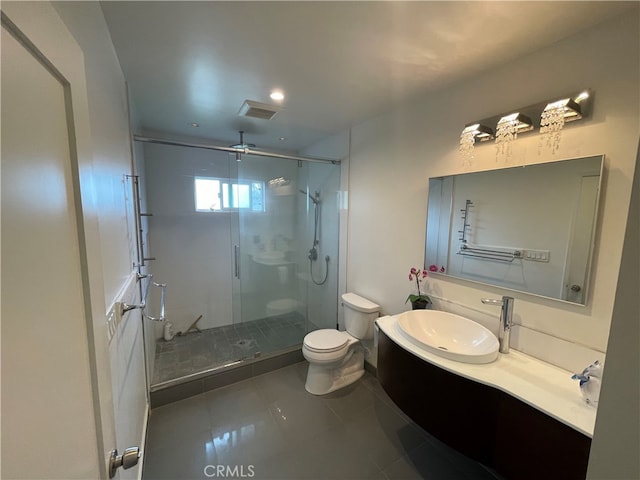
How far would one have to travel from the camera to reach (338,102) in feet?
6.89

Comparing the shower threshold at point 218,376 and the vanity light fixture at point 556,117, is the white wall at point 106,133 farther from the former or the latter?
the vanity light fixture at point 556,117

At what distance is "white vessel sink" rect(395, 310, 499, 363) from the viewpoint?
4.69 feet

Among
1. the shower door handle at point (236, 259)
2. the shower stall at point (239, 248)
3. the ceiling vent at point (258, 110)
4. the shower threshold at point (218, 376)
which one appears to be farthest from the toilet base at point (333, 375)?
the ceiling vent at point (258, 110)

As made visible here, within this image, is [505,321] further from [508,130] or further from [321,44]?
[321,44]

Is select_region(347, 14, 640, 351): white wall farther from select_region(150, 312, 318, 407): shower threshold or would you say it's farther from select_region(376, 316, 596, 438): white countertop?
select_region(150, 312, 318, 407): shower threshold

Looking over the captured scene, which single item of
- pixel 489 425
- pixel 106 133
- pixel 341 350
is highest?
pixel 106 133

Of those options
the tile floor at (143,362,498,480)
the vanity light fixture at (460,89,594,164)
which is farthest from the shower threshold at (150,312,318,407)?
the vanity light fixture at (460,89,594,164)

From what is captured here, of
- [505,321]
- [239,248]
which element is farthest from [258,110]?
[505,321]

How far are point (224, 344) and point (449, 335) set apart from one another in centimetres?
237

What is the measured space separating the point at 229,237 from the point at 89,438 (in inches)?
115

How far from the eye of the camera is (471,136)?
166 cm

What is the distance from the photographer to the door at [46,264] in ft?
1.23

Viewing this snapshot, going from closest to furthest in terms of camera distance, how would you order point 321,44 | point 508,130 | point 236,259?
point 321,44
point 508,130
point 236,259

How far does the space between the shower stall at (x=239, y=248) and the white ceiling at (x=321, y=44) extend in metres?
1.01
